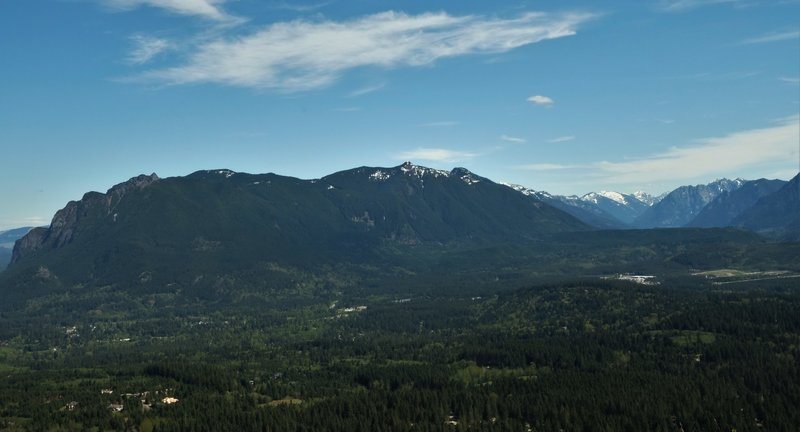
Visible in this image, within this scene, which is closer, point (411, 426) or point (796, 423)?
point (796, 423)

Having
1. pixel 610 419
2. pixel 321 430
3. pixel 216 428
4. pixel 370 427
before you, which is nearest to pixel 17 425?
pixel 216 428

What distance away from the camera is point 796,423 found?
18112cm

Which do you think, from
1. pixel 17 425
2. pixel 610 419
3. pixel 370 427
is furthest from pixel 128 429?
Answer: pixel 610 419

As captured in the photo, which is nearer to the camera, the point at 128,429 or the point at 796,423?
the point at 796,423

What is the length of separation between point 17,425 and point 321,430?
81027mm

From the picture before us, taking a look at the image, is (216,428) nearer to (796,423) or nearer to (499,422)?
(499,422)

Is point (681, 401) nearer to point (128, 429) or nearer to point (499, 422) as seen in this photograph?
point (499, 422)

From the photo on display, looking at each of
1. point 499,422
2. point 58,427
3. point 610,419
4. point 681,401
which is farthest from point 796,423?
point 58,427

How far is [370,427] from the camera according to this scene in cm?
19512

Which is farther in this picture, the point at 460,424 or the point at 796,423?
the point at 460,424

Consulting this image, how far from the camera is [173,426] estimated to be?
651 ft

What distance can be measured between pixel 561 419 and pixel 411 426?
38.3m

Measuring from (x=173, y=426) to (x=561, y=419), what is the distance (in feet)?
331

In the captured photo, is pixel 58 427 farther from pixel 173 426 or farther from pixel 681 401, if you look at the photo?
pixel 681 401
